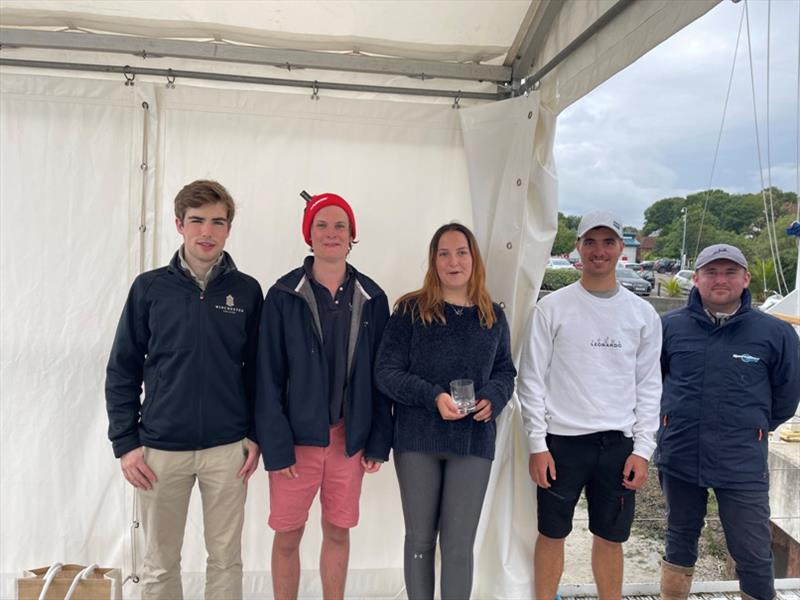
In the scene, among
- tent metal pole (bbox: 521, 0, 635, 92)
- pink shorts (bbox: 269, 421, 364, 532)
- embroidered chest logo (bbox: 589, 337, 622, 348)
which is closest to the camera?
tent metal pole (bbox: 521, 0, 635, 92)

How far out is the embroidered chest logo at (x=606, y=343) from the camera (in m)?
1.97

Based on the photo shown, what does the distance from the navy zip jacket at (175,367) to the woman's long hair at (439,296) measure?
65 centimetres

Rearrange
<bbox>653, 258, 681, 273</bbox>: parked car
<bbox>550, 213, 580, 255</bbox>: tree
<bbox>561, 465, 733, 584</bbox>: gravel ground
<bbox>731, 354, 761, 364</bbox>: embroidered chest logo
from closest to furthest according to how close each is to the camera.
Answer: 1. <bbox>731, 354, 761, 364</bbox>: embroidered chest logo
2. <bbox>550, 213, 580, 255</bbox>: tree
3. <bbox>561, 465, 733, 584</bbox>: gravel ground
4. <bbox>653, 258, 681, 273</bbox>: parked car

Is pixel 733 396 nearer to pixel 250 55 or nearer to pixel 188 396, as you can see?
pixel 188 396

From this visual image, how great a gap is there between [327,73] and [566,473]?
201cm

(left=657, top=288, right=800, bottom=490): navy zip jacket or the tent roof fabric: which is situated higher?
the tent roof fabric

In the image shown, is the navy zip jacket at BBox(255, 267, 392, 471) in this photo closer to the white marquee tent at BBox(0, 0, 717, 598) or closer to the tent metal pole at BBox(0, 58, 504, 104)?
the white marquee tent at BBox(0, 0, 717, 598)

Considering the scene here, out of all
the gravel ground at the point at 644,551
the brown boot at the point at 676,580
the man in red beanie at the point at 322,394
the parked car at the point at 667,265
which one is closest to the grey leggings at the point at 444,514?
the man in red beanie at the point at 322,394

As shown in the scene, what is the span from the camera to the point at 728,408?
2080 millimetres

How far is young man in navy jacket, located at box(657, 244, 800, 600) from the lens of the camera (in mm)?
2059

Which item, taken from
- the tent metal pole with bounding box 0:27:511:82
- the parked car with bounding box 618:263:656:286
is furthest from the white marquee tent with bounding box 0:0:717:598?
the parked car with bounding box 618:263:656:286

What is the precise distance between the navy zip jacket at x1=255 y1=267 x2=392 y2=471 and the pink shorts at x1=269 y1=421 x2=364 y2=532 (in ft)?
0.20

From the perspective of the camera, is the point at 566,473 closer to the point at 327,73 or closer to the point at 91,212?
the point at 327,73

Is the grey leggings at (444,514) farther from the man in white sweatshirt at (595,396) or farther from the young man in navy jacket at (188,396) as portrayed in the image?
the young man in navy jacket at (188,396)
